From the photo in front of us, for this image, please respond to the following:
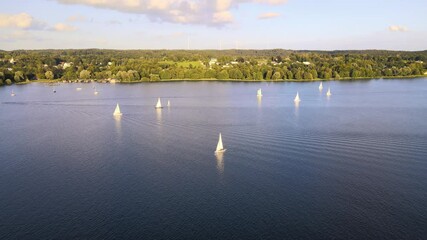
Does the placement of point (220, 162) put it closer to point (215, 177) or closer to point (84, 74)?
point (215, 177)

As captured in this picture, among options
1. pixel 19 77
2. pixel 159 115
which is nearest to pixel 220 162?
pixel 159 115

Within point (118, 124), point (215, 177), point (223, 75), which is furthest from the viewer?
point (223, 75)

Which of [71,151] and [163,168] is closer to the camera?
[163,168]

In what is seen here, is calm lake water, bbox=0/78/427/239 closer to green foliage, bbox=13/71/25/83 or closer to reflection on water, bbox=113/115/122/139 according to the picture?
reflection on water, bbox=113/115/122/139

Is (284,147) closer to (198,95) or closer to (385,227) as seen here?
(385,227)

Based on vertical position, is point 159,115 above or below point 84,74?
below

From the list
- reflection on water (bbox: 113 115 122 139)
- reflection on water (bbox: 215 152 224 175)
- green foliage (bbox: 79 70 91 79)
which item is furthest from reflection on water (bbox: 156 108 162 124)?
green foliage (bbox: 79 70 91 79)

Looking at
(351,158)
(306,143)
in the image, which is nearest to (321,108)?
(306,143)
